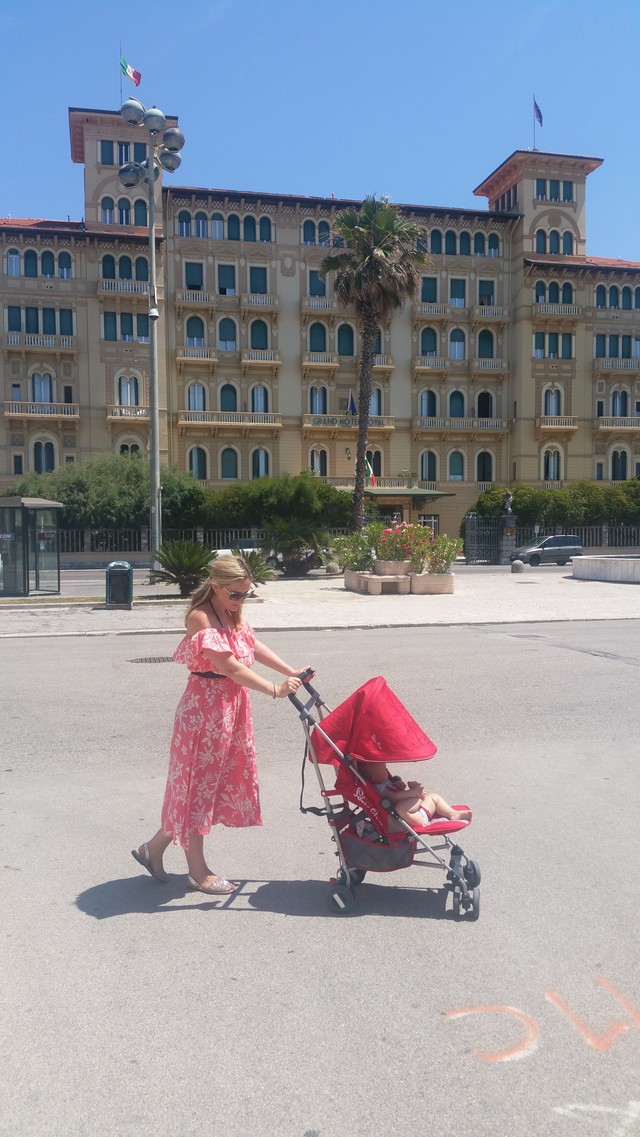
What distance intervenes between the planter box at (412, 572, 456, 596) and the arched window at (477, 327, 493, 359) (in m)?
36.7

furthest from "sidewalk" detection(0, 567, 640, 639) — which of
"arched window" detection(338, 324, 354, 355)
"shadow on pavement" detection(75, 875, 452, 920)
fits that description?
"arched window" detection(338, 324, 354, 355)

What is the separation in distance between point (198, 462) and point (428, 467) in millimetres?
14472

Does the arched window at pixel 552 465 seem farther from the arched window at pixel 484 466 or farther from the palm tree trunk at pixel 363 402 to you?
the palm tree trunk at pixel 363 402

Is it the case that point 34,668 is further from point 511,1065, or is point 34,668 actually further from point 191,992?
point 511,1065

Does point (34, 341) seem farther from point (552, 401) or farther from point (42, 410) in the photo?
point (552, 401)

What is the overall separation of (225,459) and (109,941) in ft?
168

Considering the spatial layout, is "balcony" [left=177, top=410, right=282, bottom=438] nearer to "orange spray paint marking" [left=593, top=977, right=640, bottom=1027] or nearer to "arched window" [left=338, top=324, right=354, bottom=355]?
"arched window" [left=338, top=324, right=354, bottom=355]

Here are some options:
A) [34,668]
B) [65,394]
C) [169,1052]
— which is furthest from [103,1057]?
[65,394]

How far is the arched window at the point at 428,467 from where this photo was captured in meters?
56.7

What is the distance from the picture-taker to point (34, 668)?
11227mm

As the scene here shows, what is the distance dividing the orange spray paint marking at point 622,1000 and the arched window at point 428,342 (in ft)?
180

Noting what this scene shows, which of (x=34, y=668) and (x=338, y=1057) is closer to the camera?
(x=338, y=1057)

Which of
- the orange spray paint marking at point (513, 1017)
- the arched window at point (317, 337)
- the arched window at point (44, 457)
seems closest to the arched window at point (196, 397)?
the arched window at point (317, 337)

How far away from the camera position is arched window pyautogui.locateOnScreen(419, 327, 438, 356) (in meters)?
56.0
